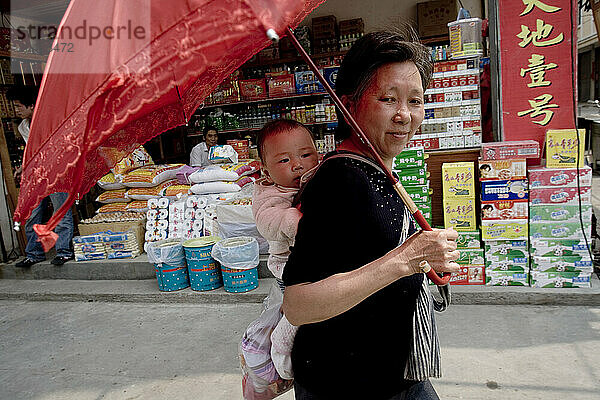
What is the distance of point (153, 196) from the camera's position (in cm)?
557

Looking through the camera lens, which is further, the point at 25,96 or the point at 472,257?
the point at 25,96

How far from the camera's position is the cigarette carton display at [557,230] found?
12.0 feet

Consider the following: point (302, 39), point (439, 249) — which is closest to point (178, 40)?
point (439, 249)

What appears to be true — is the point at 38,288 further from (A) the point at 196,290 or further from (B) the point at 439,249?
(B) the point at 439,249

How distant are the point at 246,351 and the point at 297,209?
557 millimetres

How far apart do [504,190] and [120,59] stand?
3562 millimetres

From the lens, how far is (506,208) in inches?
149

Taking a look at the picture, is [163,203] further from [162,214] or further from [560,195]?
[560,195]

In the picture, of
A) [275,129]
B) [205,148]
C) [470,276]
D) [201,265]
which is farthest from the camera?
[205,148]

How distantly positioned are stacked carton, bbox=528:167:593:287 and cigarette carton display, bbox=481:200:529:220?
0.22 feet

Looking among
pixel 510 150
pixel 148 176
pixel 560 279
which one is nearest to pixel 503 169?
pixel 510 150

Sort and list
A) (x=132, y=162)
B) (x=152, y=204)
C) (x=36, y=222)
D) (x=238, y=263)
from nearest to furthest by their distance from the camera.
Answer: (x=238, y=263) → (x=36, y=222) → (x=152, y=204) → (x=132, y=162)

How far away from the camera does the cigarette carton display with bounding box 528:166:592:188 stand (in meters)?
3.59
